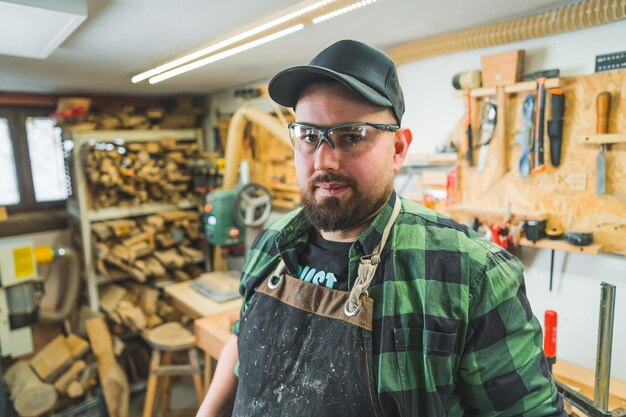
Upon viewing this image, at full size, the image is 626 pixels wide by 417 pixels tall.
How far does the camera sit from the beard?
3.24 feet

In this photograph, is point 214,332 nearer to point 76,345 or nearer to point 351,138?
point 351,138

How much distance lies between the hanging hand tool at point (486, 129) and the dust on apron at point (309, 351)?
3.92ft

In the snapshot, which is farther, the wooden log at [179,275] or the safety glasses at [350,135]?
the wooden log at [179,275]

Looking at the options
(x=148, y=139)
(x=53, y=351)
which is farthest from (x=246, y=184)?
(x=53, y=351)

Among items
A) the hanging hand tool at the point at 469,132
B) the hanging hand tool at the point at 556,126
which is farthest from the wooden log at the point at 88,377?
the hanging hand tool at the point at 556,126

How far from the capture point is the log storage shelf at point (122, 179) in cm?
355

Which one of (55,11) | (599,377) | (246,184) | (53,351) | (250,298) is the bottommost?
(53,351)

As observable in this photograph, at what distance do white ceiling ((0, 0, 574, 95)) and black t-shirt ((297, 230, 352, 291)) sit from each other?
1.03 meters

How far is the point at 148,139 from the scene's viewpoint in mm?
3891

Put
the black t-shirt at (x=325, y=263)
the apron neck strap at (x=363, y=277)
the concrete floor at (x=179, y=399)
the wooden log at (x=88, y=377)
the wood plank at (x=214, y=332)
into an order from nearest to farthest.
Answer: the apron neck strap at (x=363, y=277)
the black t-shirt at (x=325, y=263)
the wood plank at (x=214, y=332)
the wooden log at (x=88, y=377)
the concrete floor at (x=179, y=399)

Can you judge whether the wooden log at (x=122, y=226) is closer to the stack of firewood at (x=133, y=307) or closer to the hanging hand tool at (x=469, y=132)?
the stack of firewood at (x=133, y=307)

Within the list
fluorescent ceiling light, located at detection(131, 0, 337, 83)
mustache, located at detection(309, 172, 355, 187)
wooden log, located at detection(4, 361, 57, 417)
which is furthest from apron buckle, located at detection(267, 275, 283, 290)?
wooden log, located at detection(4, 361, 57, 417)

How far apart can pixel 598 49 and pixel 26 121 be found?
14.7 feet

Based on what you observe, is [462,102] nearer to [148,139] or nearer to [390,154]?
[390,154]
